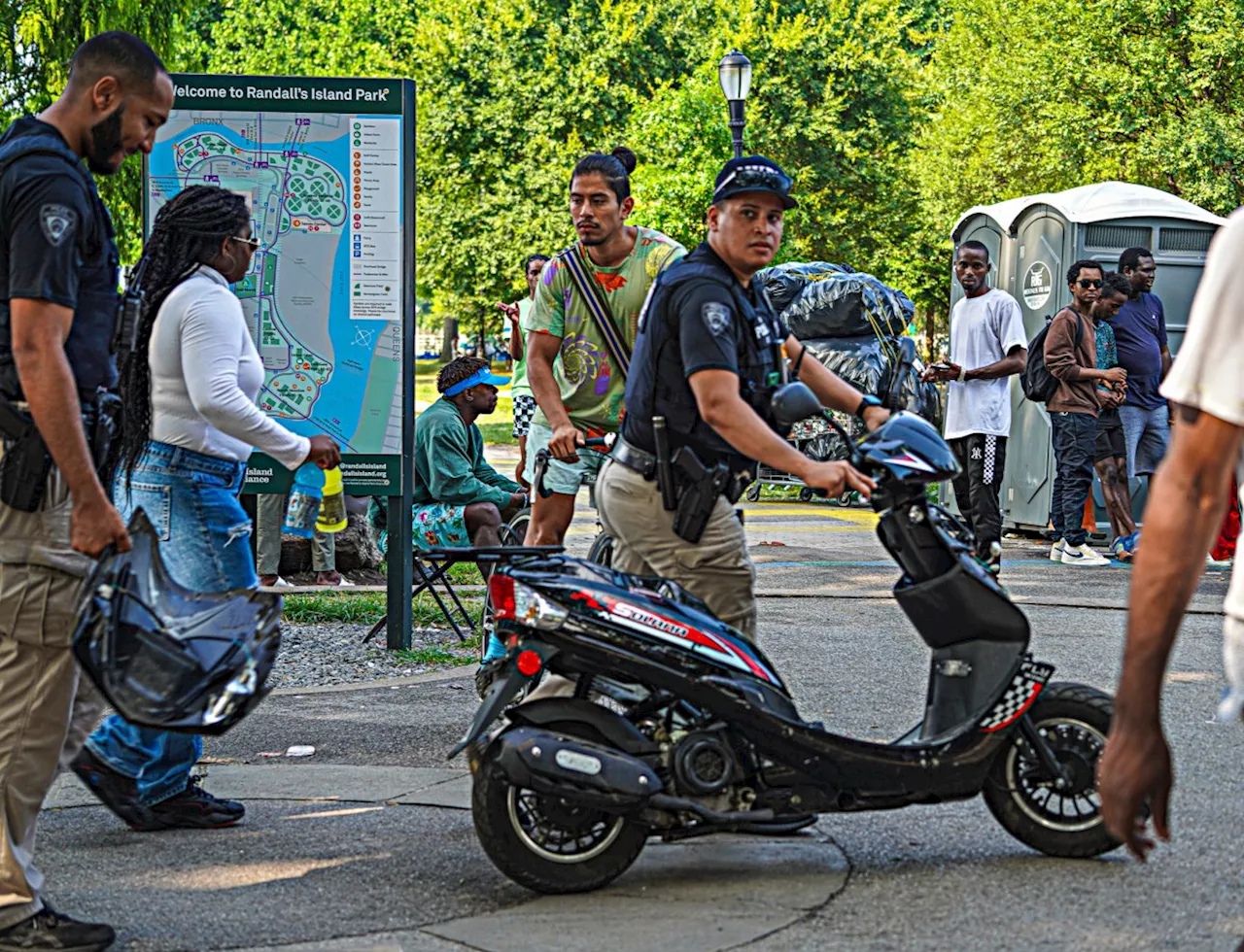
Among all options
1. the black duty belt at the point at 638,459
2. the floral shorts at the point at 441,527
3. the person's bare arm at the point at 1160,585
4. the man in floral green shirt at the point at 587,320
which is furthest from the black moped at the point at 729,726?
the floral shorts at the point at 441,527

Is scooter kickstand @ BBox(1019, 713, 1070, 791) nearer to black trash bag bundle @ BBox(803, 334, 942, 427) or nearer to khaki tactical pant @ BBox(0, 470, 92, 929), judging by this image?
khaki tactical pant @ BBox(0, 470, 92, 929)

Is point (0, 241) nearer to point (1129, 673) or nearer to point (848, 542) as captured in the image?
point (1129, 673)

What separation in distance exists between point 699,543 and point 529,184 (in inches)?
1374

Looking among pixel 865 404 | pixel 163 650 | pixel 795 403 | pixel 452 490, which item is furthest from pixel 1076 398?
pixel 163 650

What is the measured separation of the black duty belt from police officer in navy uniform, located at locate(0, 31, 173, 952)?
4.98 ft

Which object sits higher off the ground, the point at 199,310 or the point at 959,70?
the point at 959,70

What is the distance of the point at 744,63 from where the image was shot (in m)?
21.8

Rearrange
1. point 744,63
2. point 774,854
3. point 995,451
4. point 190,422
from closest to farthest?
point 774,854, point 190,422, point 995,451, point 744,63

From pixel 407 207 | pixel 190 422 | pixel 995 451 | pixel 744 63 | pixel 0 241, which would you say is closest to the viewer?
pixel 0 241

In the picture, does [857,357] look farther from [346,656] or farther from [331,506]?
[331,506]

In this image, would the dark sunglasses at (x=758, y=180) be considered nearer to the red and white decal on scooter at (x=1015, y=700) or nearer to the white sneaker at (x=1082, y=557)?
the red and white decal on scooter at (x=1015, y=700)

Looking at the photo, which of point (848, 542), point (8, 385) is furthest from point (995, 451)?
point (8, 385)

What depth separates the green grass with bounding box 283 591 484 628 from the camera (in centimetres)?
944

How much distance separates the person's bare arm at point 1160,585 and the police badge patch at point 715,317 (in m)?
2.42
